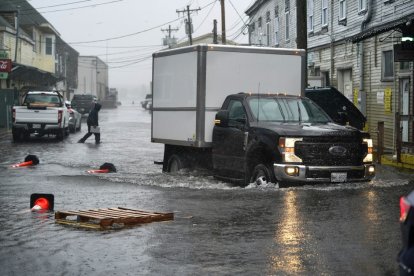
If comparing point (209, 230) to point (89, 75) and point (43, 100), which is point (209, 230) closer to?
point (43, 100)

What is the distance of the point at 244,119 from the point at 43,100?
61.2ft

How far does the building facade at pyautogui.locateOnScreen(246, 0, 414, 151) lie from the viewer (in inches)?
853

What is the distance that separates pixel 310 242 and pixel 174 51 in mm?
8205

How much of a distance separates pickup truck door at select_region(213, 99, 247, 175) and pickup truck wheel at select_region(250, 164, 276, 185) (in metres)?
0.38

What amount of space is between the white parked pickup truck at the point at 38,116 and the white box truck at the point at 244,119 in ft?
44.7

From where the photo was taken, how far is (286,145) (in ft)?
38.9

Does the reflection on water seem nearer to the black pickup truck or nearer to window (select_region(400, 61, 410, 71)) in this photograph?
the black pickup truck

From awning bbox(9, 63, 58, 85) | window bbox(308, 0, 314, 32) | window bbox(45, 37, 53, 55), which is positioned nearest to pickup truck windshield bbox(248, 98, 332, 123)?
window bbox(308, 0, 314, 32)

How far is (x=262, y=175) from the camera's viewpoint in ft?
41.0

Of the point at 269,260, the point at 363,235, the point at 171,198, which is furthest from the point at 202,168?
the point at 269,260

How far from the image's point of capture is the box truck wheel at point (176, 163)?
51.7ft

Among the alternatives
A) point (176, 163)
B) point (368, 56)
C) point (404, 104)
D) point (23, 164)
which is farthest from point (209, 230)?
point (368, 56)

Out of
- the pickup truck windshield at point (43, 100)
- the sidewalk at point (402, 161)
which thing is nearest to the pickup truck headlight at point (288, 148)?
the sidewalk at point (402, 161)

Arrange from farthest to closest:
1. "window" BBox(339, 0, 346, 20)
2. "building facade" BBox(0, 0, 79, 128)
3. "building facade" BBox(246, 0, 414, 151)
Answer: "building facade" BBox(0, 0, 79, 128)
"window" BBox(339, 0, 346, 20)
"building facade" BBox(246, 0, 414, 151)
